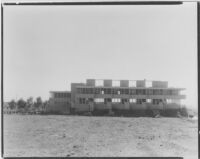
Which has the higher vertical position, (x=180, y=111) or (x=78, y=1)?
(x=78, y=1)

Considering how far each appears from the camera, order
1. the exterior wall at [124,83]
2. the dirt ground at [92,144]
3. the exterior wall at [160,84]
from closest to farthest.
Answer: the dirt ground at [92,144], the exterior wall at [160,84], the exterior wall at [124,83]

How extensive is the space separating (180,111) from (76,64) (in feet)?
44.8

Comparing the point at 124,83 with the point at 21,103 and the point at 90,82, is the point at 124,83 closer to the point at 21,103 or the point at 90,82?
the point at 90,82

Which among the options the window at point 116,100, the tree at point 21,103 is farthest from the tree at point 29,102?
the window at point 116,100

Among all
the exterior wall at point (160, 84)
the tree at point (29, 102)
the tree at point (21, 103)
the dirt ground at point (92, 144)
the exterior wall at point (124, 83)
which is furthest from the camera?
the exterior wall at point (124, 83)

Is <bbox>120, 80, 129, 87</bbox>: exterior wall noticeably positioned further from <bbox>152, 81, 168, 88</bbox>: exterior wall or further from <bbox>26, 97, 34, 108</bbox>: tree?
<bbox>26, 97, 34, 108</bbox>: tree

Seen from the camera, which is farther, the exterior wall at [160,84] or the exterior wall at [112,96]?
the exterior wall at [112,96]

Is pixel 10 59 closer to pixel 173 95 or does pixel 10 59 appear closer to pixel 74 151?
pixel 74 151

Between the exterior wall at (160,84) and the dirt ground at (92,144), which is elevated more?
the exterior wall at (160,84)

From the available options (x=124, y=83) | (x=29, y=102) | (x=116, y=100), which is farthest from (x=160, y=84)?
(x=29, y=102)

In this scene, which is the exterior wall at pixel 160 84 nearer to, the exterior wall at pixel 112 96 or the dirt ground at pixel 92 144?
the exterior wall at pixel 112 96

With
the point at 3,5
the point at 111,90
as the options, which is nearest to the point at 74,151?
the point at 3,5

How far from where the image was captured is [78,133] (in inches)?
603

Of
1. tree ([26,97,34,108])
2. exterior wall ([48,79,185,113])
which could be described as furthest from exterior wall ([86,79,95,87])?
tree ([26,97,34,108])
